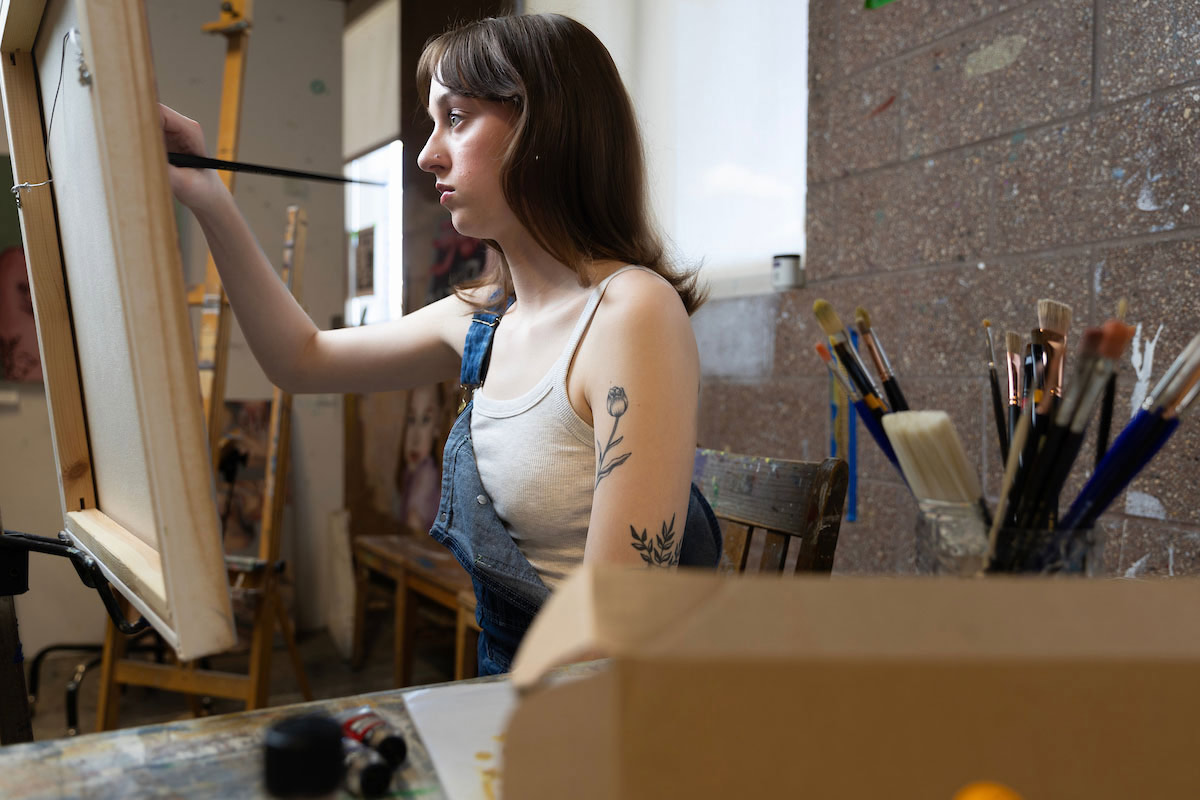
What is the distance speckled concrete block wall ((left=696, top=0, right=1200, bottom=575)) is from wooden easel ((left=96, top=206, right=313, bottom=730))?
Answer: 1.16m

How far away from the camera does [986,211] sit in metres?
1.41

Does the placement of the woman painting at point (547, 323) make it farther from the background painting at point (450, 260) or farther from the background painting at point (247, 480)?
the background painting at point (247, 480)

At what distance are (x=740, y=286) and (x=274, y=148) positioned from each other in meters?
2.29

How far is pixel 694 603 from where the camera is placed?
0.98 feet

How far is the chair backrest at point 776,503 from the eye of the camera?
0.93m

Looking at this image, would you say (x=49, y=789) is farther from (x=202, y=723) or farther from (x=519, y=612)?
(x=519, y=612)

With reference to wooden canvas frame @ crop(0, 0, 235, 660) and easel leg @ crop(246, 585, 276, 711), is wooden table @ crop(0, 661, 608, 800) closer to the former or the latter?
wooden canvas frame @ crop(0, 0, 235, 660)

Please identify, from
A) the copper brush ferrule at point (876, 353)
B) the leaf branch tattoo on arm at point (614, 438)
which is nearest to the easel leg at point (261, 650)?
the leaf branch tattoo on arm at point (614, 438)

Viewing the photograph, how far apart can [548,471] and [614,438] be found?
0.13 m

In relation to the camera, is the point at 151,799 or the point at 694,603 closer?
the point at 694,603

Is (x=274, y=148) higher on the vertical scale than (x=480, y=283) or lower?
higher

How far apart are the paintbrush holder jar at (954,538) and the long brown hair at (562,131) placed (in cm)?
56

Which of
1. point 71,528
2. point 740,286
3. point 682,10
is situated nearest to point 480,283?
point 71,528

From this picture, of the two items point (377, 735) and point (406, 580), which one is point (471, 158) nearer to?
point (377, 735)
